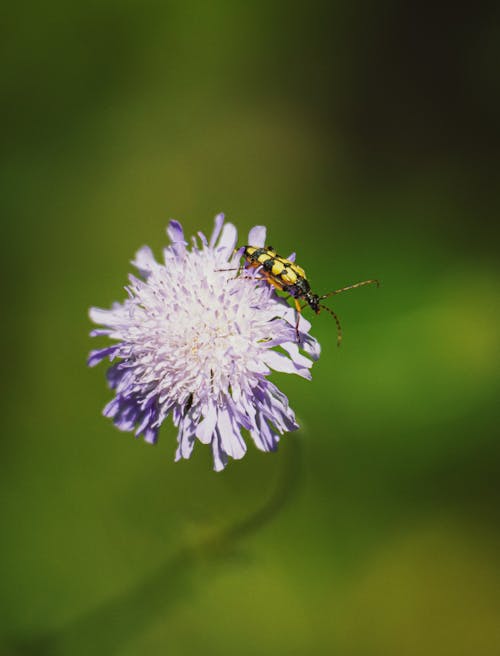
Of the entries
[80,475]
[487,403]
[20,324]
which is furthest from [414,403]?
[20,324]

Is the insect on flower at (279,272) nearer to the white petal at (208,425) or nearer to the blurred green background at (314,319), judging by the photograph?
the white petal at (208,425)

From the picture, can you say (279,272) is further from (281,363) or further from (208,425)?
(208,425)

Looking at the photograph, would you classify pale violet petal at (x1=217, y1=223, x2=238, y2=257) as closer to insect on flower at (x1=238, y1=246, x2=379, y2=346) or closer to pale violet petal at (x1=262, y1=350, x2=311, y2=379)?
insect on flower at (x1=238, y1=246, x2=379, y2=346)

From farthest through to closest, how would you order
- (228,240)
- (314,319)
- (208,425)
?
(314,319) → (228,240) → (208,425)

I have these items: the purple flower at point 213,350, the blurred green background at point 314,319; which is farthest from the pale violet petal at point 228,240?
the blurred green background at point 314,319

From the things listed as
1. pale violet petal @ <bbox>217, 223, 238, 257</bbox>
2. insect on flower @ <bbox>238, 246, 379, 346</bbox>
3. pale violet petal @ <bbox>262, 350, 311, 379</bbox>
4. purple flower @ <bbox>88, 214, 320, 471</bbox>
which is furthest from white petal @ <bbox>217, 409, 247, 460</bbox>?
pale violet petal @ <bbox>217, 223, 238, 257</bbox>

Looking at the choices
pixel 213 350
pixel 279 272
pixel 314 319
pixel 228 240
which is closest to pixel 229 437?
pixel 213 350

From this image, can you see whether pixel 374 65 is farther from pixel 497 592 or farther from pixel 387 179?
pixel 497 592
